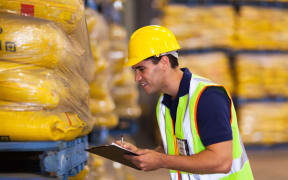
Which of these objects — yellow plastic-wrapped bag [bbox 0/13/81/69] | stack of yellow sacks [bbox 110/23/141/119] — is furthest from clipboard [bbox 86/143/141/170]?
stack of yellow sacks [bbox 110/23/141/119]

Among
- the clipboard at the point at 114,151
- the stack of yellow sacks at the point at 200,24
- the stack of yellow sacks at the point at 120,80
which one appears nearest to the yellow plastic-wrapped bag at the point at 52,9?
the clipboard at the point at 114,151

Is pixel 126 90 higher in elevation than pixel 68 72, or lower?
lower

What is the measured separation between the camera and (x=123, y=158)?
1.60m

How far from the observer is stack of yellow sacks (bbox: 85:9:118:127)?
363 centimetres

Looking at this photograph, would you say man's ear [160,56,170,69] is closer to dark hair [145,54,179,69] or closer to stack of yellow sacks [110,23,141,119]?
dark hair [145,54,179,69]

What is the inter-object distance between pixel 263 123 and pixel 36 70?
4698 mm

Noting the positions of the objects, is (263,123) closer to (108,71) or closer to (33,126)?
(108,71)

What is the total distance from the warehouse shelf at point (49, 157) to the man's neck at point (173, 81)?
67 centimetres

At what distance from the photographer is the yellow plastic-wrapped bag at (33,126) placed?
1.84 metres

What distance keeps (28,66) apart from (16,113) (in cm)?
28

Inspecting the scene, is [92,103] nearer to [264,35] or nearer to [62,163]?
[62,163]

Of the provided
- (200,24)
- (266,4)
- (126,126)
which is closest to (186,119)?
(126,126)

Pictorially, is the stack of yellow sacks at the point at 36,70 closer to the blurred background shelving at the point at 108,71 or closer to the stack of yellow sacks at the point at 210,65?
the blurred background shelving at the point at 108,71

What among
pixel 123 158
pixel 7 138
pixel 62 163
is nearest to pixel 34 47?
pixel 7 138
